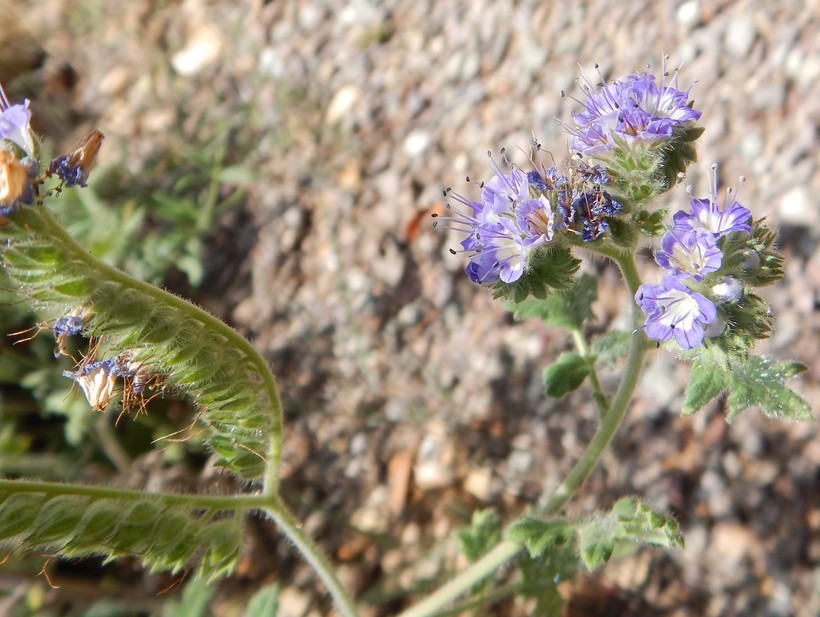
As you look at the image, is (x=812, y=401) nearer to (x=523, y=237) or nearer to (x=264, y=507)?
(x=523, y=237)

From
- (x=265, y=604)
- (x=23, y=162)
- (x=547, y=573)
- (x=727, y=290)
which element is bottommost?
(x=547, y=573)

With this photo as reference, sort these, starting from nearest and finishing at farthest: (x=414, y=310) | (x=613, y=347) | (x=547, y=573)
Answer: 1. (x=613, y=347)
2. (x=547, y=573)
3. (x=414, y=310)

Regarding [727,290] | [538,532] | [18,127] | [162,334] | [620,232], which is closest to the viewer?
[18,127]

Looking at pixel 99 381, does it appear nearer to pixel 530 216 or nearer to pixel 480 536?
pixel 530 216

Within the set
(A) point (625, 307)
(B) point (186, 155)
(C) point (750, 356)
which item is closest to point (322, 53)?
(B) point (186, 155)

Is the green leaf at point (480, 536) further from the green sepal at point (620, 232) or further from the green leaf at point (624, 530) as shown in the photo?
the green sepal at point (620, 232)

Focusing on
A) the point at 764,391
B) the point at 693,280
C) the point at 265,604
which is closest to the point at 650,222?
the point at 693,280

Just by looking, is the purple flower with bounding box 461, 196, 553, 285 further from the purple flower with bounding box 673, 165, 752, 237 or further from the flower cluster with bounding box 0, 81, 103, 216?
the flower cluster with bounding box 0, 81, 103, 216
